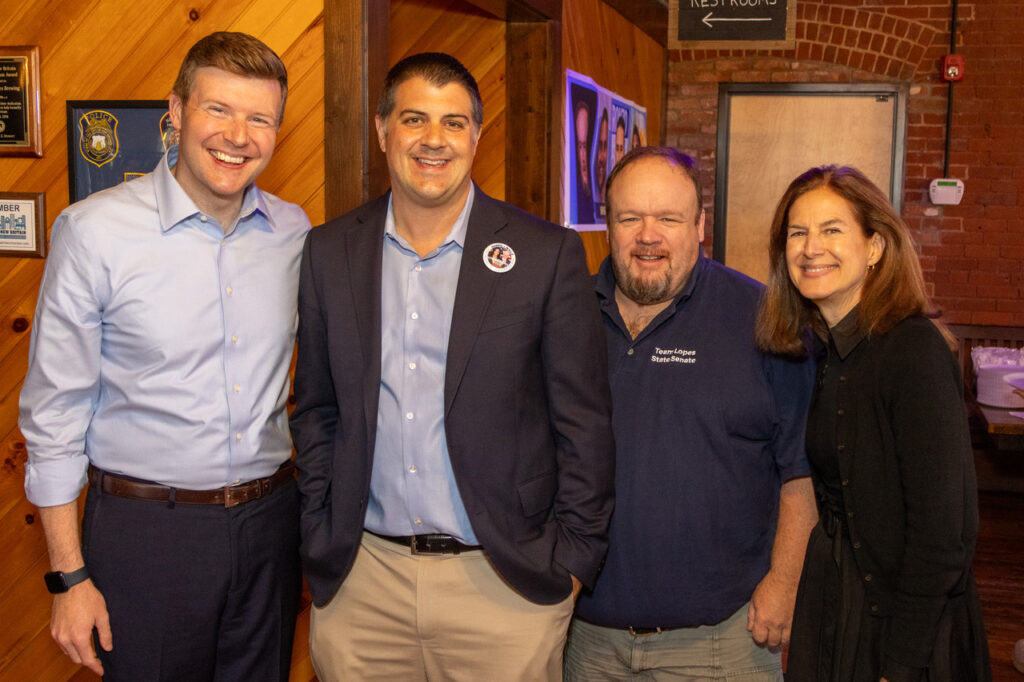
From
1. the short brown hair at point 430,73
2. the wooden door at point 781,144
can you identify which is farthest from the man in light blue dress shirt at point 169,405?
the wooden door at point 781,144

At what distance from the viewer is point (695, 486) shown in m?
2.17

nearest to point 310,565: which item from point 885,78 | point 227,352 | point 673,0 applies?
point 227,352

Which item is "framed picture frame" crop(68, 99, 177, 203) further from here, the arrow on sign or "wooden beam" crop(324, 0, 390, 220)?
the arrow on sign

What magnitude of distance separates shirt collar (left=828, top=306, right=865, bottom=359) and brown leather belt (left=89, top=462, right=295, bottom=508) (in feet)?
4.34

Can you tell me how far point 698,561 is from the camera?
2.18 metres

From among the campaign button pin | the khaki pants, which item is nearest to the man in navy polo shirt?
the khaki pants

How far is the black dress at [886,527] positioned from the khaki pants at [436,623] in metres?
0.58

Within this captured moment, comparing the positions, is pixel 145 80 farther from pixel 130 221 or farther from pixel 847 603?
pixel 847 603

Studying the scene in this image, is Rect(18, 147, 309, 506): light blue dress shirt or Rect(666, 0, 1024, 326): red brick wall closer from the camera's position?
Rect(18, 147, 309, 506): light blue dress shirt

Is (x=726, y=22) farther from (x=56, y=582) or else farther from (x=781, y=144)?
(x=56, y=582)

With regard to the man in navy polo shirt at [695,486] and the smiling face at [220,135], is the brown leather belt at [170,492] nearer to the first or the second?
the smiling face at [220,135]

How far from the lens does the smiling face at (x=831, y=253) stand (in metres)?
2.07

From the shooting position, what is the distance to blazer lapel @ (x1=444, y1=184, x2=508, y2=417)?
1.99 metres

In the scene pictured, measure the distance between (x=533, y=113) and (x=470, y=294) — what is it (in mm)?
2358
